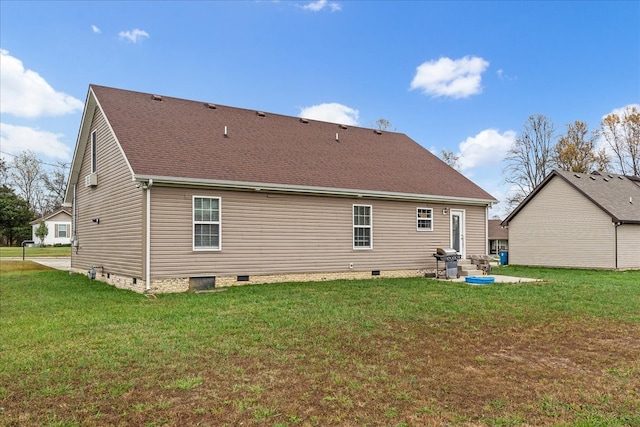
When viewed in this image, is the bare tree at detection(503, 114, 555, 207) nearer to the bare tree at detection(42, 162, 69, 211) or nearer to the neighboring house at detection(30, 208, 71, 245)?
the neighboring house at detection(30, 208, 71, 245)

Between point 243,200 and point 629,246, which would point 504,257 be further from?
point 243,200

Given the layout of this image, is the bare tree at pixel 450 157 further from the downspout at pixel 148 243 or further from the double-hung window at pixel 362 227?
the downspout at pixel 148 243

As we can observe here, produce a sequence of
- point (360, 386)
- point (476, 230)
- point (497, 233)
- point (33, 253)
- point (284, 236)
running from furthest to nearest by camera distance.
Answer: point (497, 233)
point (33, 253)
point (476, 230)
point (284, 236)
point (360, 386)

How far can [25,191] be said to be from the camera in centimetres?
5050

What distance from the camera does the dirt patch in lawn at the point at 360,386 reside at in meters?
3.53

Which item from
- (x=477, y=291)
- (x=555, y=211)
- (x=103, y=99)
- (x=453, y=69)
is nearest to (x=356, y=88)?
(x=453, y=69)

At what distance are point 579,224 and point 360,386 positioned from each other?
2000 centimetres

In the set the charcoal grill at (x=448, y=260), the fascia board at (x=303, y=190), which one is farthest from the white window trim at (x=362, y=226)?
the charcoal grill at (x=448, y=260)

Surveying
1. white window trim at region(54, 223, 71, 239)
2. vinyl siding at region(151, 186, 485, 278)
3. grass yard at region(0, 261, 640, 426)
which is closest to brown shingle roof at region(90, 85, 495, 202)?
vinyl siding at region(151, 186, 485, 278)

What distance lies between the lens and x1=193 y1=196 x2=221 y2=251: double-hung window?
11.4m

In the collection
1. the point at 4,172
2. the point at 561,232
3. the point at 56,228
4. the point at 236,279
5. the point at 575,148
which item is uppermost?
the point at 575,148

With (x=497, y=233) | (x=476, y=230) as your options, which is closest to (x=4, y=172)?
(x=476, y=230)

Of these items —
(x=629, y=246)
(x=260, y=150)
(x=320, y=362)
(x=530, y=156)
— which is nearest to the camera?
(x=320, y=362)

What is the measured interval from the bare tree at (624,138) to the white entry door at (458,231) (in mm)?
28746
